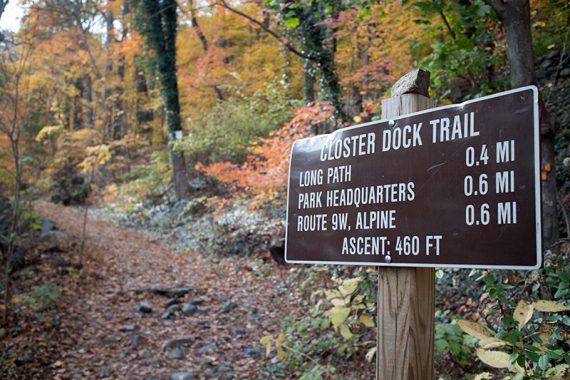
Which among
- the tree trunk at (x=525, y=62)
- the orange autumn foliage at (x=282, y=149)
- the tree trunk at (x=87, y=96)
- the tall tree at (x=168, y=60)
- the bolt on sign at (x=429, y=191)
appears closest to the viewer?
the bolt on sign at (x=429, y=191)

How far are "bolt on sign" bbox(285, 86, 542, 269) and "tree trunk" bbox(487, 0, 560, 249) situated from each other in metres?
2.61

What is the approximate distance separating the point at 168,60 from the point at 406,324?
1408 cm

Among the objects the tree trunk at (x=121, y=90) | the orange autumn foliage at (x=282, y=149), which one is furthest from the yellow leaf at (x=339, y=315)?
the tree trunk at (x=121, y=90)

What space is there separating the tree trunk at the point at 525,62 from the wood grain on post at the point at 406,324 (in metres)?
2.63

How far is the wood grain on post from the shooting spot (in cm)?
165

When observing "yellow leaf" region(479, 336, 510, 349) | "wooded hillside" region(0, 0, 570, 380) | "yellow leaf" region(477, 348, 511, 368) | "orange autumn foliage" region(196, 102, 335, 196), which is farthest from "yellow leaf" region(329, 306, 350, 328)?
"orange autumn foliage" region(196, 102, 335, 196)

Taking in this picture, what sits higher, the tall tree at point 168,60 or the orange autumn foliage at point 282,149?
the tall tree at point 168,60

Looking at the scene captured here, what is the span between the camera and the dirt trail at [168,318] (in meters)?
4.87

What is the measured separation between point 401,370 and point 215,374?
140 inches

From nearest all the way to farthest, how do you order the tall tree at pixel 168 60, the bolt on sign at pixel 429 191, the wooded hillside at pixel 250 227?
the bolt on sign at pixel 429 191
the wooded hillside at pixel 250 227
the tall tree at pixel 168 60

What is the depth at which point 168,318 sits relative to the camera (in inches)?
249

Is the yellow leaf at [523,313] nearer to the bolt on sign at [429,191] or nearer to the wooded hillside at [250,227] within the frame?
the wooded hillside at [250,227]

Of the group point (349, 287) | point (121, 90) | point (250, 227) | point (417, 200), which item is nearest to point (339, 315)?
point (349, 287)

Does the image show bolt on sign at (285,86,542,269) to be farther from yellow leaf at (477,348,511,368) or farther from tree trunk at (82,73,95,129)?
tree trunk at (82,73,95,129)
